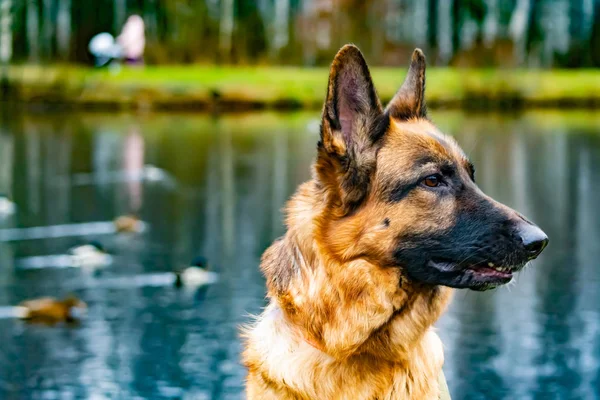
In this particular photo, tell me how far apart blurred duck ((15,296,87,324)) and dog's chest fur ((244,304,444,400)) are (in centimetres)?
521

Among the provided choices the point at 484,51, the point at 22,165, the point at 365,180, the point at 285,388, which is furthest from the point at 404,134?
the point at 484,51

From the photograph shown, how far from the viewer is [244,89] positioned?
41094 millimetres

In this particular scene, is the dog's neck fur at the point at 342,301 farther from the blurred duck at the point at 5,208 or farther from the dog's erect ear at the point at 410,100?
the blurred duck at the point at 5,208

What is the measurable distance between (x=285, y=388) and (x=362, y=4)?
49.9 m

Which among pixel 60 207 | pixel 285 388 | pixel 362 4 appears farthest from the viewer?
pixel 362 4

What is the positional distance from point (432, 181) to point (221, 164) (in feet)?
58.9

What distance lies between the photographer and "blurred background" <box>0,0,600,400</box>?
8516mm

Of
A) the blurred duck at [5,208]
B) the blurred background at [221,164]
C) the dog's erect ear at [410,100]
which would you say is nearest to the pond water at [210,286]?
the blurred background at [221,164]

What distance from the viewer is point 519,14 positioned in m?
51.9

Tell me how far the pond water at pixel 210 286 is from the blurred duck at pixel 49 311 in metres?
0.12

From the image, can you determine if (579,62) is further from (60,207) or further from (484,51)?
(60,207)

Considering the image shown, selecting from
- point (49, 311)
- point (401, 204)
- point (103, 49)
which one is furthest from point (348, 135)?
point (103, 49)

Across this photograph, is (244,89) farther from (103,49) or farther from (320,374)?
(320,374)

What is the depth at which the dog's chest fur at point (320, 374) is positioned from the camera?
14.5 feet
